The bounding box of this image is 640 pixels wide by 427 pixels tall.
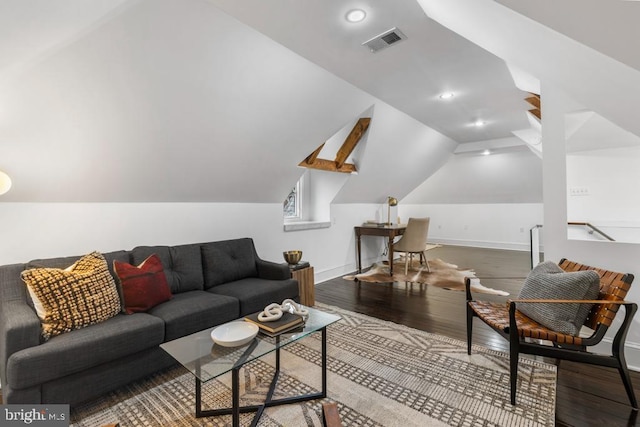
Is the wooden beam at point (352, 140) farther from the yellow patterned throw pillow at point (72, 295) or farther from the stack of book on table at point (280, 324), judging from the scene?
the yellow patterned throw pillow at point (72, 295)

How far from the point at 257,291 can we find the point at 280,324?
1003 millimetres

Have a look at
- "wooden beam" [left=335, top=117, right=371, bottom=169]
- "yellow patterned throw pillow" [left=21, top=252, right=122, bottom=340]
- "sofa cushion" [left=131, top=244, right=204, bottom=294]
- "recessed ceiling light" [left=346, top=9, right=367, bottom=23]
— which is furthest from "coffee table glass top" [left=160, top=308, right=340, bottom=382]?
"wooden beam" [left=335, top=117, right=371, bottom=169]

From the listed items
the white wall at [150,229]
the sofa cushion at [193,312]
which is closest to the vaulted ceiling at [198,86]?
the white wall at [150,229]

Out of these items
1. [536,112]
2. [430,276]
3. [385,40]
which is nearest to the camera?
[385,40]

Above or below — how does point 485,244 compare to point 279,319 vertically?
below

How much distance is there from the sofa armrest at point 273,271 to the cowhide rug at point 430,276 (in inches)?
75.3

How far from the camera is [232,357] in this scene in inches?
60.0

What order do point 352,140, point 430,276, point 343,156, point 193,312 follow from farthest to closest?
point 430,276, point 343,156, point 352,140, point 193,312

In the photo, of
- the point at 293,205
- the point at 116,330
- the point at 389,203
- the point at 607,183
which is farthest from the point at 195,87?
the point at 607,183

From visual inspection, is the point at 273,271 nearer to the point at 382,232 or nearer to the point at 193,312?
the point at 193,312

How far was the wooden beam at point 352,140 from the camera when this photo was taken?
4.07 metres

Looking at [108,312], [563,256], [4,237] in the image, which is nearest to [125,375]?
[108,312]

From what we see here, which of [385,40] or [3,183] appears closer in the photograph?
[3,183]

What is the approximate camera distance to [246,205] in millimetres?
3779
